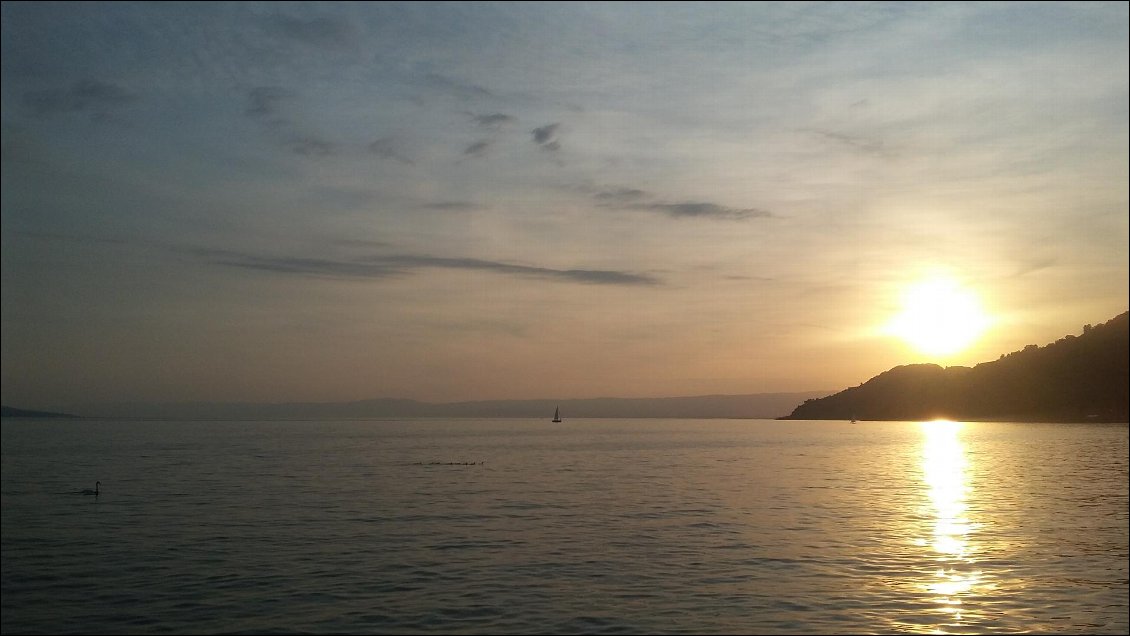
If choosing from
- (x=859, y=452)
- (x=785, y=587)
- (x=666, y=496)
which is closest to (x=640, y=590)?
(x=785, y=587)

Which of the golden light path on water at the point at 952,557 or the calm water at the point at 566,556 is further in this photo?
the golden light path on water at the point at 952,557

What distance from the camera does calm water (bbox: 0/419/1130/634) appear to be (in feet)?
95.2

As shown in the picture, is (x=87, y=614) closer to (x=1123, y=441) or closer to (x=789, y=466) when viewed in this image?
(x=789, y=466)

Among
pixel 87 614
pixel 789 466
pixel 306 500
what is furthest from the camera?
pixel 789 466

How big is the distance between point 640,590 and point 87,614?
2121cm

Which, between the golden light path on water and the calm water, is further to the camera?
the golden light path on water

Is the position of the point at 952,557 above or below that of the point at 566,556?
above

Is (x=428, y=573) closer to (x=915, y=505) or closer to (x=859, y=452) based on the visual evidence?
(x=915, y=505)

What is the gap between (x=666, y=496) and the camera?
69.0 meters

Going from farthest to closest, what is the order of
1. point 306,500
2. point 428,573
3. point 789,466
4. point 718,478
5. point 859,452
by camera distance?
point 859,452
point 789,466
point 718,478
point 306,500
point 428,573

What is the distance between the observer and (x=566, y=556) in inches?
1588

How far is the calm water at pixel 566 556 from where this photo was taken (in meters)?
29.0

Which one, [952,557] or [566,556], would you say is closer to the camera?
[952,557]

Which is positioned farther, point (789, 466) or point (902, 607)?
point (789, 466)
